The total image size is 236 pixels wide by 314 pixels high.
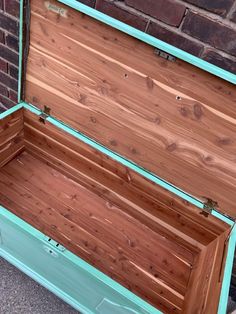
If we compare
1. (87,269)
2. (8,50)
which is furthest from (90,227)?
(8,50)

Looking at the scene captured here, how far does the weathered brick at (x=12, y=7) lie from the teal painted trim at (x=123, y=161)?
38 cm

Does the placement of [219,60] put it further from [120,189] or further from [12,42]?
[12,42]

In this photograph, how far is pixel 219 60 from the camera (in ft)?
3.32

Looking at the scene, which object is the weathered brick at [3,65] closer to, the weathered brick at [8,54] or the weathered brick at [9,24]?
the weathered brick at [8,54]

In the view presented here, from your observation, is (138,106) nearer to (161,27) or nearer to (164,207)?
(161,27)

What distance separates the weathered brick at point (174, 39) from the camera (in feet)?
3.38

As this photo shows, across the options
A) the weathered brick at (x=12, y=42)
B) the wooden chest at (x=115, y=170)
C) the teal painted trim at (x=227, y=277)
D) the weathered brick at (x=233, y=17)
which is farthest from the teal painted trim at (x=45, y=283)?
the weathered brick at (x=233, y=17)

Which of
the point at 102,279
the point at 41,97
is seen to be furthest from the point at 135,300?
the point at 41,97

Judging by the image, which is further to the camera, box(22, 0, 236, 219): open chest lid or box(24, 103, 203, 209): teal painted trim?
box(24, 103, 203, 209): teal painted trim

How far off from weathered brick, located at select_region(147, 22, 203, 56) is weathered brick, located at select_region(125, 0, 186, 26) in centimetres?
3

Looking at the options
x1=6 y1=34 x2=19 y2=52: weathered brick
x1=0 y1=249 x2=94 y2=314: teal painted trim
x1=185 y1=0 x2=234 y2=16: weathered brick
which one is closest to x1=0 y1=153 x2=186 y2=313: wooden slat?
x1=0 y1=249 x2=94 y2=314: teal painted trim

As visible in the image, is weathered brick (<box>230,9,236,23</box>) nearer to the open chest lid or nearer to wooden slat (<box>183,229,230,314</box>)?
the open chest lid

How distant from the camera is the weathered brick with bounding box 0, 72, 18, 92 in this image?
1.55 metres

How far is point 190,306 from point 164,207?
0.40 meters
